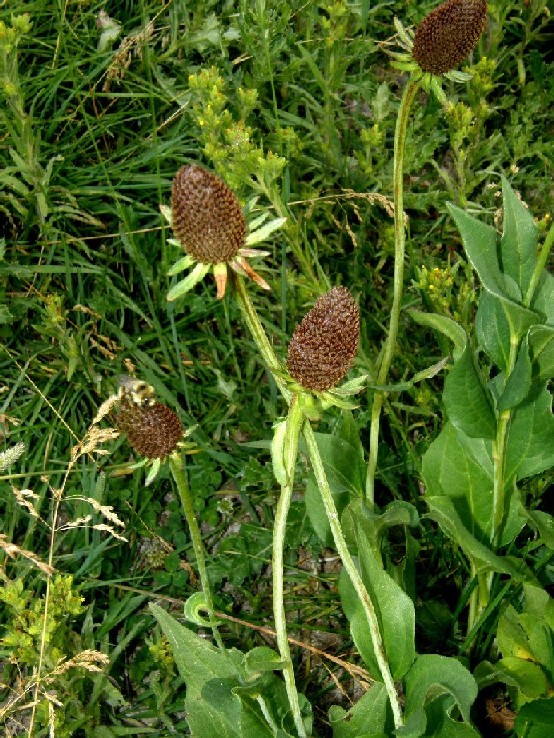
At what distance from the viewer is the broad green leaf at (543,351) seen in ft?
6.04

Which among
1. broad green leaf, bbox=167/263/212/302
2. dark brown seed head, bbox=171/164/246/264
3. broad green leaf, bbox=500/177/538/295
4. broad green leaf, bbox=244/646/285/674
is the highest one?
dark brown seed head, bbox=171/164/246/264

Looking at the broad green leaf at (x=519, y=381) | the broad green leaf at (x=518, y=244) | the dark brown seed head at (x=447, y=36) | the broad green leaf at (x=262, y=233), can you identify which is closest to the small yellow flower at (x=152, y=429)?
the broad green leaf at (x=262, y=233)

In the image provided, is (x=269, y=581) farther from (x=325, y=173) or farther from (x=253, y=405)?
(x=325, y=173)

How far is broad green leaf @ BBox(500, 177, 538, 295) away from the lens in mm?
1896

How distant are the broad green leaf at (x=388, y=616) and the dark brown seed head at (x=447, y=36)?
0.98 meters

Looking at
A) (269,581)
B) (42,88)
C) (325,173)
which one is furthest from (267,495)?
(42,88)

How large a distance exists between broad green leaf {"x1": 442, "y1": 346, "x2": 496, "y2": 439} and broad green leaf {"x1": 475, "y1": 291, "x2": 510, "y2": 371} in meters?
0.08

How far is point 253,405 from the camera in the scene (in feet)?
8.82

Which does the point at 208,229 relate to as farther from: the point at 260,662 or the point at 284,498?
the point at 260,662

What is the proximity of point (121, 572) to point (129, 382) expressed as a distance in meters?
1.14

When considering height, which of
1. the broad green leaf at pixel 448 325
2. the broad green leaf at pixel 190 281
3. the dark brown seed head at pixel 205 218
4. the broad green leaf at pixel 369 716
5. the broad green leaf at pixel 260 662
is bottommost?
the broad green leaf at pixel 369 716

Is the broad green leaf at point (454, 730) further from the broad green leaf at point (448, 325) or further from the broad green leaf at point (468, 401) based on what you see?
the broad green leaf at point (448, 325)

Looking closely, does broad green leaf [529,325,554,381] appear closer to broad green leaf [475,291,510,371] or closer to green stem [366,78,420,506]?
broad green leaf [475,291,510,371]

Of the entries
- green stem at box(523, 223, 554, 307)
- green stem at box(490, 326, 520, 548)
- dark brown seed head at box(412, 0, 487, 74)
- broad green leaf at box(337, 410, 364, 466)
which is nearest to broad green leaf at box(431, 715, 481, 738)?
green stem at box(490, 326, 520, 548)
